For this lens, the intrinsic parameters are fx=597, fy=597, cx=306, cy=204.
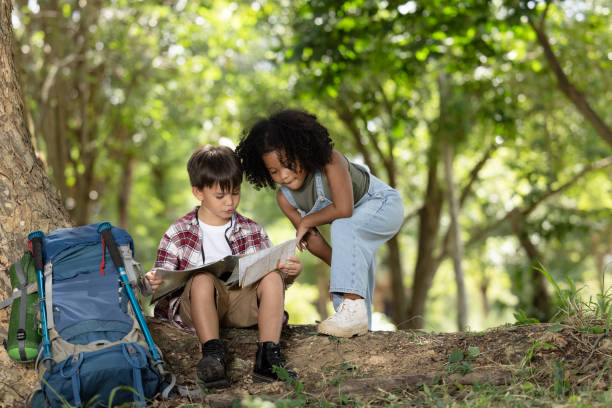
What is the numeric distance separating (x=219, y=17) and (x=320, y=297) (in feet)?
40.0

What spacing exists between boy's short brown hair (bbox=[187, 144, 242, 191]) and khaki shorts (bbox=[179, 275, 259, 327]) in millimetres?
532

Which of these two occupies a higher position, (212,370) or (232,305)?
(232,305)

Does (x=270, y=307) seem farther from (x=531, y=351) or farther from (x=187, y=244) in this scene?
(x=531, y=351)

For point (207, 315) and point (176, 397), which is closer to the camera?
point (176, 397)

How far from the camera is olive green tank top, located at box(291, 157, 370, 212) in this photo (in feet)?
11.7

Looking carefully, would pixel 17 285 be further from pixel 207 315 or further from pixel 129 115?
pixel 129 115

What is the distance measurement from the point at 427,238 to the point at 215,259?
7990 mm

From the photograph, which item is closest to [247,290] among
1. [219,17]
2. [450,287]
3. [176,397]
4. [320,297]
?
[176,397]

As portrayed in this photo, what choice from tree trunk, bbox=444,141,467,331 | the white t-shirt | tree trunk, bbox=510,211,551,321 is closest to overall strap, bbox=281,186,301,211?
the white t-shirt

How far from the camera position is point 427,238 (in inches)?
428

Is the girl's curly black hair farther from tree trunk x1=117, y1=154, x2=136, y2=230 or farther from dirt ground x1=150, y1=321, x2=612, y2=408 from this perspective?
tree trunk x1=117, y1=154, x2=136, y2=230

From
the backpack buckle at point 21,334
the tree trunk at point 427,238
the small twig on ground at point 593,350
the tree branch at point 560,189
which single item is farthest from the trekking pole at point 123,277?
the tree trunk at point 427,238

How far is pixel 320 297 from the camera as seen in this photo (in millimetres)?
21031

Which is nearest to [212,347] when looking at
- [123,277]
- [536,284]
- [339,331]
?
[123,277]
